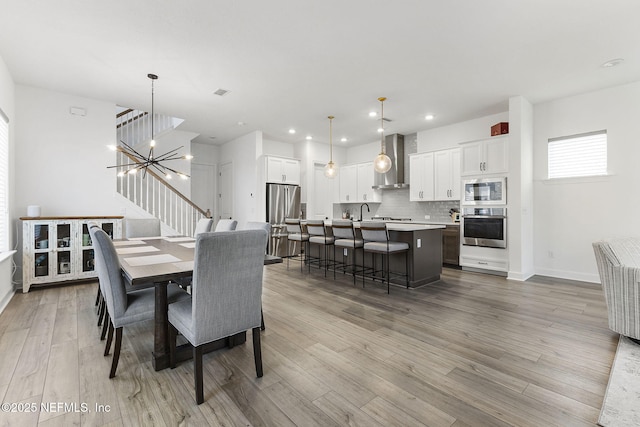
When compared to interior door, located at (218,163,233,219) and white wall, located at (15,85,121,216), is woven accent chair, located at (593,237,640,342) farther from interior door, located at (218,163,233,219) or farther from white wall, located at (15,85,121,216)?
interior door, located at (218,163,233,219)

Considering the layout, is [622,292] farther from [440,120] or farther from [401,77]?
[440,120]

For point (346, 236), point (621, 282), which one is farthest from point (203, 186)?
point (621, 282)

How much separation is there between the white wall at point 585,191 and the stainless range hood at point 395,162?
8.46 ft

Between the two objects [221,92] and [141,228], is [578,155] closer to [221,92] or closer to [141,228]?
[221,92]

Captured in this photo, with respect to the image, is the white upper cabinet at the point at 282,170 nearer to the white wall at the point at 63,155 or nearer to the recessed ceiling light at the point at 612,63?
the white wall at the point at 63,155

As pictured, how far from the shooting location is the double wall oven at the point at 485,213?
15.7 ft

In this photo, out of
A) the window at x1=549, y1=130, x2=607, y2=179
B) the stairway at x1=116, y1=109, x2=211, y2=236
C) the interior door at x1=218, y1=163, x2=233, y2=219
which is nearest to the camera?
the window at x1=549, y1=130, x2=607, y2=179

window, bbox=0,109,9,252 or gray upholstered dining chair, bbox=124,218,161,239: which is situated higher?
window, bbox=0,109,9,252

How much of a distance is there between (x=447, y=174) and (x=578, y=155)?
1.98 meters

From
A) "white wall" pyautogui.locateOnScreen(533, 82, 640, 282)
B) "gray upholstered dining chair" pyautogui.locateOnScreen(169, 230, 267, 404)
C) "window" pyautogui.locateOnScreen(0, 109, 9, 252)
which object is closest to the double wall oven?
"white wall" pyautogui.locateOnScreen(533, 82, 640, 282)

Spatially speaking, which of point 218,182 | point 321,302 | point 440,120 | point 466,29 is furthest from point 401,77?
point 218,182

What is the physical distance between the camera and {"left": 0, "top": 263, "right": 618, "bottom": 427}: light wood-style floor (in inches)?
62.0

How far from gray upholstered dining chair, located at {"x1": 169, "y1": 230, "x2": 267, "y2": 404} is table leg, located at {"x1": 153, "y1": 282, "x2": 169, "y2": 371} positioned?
157 millimetres

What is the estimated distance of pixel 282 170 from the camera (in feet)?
22.4
